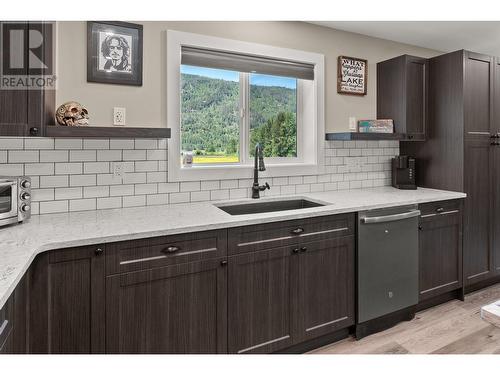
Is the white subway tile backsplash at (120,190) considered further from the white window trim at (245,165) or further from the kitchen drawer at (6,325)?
the kitchen drawer at (6,325)

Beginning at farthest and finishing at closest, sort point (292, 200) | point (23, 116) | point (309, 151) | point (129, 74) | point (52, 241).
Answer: point (309, 151) < point (292, 200) < point (129, 74) < point (23, 116) < point (52, 241)

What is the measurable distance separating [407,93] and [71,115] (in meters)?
2.73

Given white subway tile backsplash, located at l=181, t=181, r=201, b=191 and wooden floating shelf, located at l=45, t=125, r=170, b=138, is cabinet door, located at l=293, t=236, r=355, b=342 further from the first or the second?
wooden floating shelf, located at l=45, t=125, r=170, b=138

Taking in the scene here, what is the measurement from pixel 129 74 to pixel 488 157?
123 inches

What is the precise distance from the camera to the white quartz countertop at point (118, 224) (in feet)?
4.53

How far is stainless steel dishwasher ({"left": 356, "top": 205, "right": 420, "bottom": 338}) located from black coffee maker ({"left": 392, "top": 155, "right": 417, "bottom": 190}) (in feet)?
2.24

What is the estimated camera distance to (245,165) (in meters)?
2.83

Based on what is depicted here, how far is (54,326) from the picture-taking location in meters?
1.56

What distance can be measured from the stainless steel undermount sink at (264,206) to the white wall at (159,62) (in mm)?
739

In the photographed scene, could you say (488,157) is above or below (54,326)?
above

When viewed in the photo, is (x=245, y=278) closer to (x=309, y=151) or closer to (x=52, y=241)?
(x=52, y=241)

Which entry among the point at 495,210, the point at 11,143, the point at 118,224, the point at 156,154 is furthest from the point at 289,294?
the point at 495,210

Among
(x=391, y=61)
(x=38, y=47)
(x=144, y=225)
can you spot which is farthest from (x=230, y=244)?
(x=391, y=61)

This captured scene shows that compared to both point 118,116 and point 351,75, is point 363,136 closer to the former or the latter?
point 351,75
